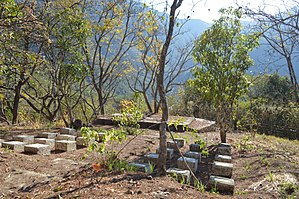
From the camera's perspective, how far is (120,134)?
3180 millimetres

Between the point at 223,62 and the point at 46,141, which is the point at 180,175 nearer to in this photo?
the point at 46,141

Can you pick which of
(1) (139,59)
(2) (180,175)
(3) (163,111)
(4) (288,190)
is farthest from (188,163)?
(1) (139,59)

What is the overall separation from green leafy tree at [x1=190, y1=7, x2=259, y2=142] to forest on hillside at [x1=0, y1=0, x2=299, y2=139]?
0.07 feet

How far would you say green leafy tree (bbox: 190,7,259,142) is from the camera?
584 cm

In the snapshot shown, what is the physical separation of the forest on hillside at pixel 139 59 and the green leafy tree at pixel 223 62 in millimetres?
23

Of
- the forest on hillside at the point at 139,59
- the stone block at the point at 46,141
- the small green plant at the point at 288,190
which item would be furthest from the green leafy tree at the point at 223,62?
the stone block at the point at 46,141

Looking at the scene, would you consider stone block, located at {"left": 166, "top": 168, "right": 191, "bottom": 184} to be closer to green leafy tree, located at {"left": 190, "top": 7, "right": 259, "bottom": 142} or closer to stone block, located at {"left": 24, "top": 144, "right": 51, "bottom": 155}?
stone block, located at {"left": 24, "top": 144, "right": 51, "bottom": 155}

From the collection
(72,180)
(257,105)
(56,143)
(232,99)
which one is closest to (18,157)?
(56,143)

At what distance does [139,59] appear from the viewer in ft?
44.9

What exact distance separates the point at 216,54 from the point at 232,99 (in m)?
1.12

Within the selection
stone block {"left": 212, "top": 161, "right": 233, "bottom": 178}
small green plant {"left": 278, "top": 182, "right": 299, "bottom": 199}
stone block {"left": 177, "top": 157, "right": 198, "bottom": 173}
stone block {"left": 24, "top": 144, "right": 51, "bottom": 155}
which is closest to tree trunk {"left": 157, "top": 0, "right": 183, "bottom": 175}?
stone block {"left": 177, "top": 157, "right": 198, "bottom": 173}

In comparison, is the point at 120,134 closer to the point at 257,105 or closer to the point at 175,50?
the point at 257,105

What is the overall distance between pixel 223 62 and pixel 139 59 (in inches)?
322

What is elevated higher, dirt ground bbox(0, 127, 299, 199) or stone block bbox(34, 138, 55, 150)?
stone block bbox(34, 138, 55, 150)
